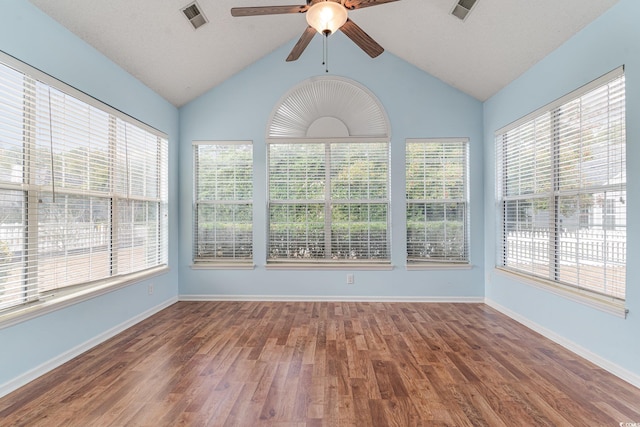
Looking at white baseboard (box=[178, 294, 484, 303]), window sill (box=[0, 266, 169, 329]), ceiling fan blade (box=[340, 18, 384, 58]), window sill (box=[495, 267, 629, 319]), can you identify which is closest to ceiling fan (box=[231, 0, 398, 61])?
ceiling fan blade (box=[340, 18, 384, 58])

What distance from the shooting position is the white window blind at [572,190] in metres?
2.33

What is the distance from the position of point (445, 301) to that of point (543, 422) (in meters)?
2.47

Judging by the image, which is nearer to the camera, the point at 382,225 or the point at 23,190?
the point at 23,190

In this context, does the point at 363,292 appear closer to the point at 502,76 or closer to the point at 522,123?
the point at 522,123

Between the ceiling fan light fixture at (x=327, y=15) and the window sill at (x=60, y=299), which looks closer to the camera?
the ceiling fan light fixture at (x=327, y=15)

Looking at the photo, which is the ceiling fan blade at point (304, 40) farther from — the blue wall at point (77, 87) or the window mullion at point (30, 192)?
the window mullion at point (30, 192)

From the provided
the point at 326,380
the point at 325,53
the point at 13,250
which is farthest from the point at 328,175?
the point at 13,250

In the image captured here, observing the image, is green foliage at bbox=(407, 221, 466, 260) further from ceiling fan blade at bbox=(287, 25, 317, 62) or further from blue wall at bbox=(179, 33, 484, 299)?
ceiling fan blade at bbox=(287, 25, 317, 62)

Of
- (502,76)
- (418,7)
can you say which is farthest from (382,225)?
(418,7)

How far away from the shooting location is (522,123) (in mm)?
3398

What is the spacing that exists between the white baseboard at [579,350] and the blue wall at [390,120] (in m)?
0.80

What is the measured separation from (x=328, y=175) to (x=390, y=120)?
1153 mm

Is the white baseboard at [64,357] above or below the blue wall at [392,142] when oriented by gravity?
below

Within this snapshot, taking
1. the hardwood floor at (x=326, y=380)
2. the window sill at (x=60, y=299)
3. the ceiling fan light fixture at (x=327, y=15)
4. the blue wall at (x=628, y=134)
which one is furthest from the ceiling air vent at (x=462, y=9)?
the window sill at (x=60, y=299)
